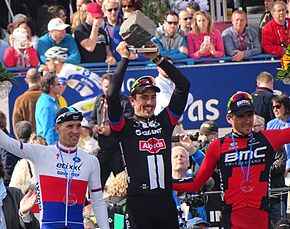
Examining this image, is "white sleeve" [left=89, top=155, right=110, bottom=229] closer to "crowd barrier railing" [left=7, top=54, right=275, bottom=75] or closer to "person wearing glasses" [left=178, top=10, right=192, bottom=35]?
"crowd barrier railing" [left=7, top=54, right=275, bottom=75]

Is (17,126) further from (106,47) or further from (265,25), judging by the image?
(265,25)

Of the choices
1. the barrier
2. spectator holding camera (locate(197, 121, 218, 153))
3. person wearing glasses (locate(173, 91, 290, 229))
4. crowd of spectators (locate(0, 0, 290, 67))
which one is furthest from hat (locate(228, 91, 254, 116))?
the barrier

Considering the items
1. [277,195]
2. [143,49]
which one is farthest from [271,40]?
[143,49]

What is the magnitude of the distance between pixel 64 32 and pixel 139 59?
1.37 m

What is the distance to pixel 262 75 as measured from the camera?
51.5 ft

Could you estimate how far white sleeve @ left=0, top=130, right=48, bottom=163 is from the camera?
9945 mm

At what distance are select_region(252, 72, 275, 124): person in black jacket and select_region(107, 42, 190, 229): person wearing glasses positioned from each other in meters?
5.19

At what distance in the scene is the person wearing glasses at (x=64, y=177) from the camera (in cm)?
1004

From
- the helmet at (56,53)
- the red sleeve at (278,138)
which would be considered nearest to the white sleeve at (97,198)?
the red sleeve at (278,138)

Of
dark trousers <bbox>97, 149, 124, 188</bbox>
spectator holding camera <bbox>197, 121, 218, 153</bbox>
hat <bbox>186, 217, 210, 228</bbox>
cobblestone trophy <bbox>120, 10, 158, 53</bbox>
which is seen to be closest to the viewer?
cobblestone trophy <bbox>120, 10, 158, 53</bbox>

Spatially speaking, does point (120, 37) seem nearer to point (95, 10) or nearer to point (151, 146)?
point (95, 10)

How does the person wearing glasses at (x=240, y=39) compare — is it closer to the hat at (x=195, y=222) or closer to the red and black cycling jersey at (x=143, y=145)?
the hat at (x=195, y=222)

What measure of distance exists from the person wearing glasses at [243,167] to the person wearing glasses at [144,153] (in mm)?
301

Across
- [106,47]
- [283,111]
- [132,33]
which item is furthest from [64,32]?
[132,33]
